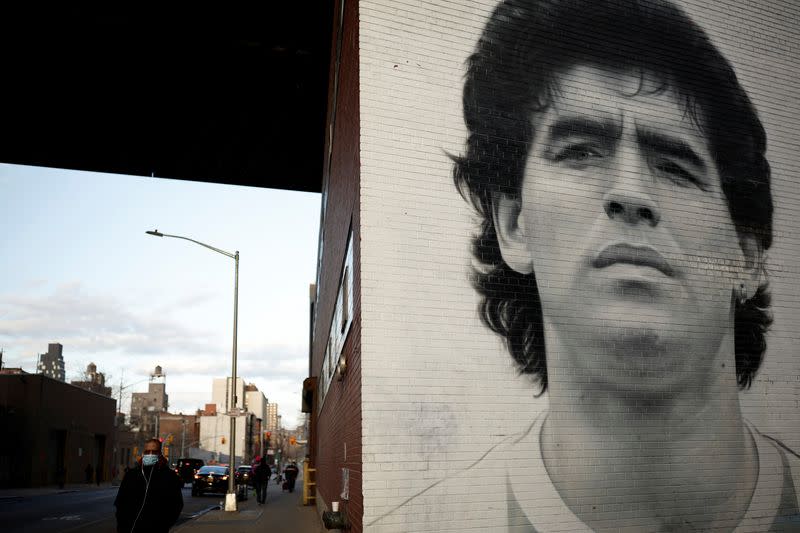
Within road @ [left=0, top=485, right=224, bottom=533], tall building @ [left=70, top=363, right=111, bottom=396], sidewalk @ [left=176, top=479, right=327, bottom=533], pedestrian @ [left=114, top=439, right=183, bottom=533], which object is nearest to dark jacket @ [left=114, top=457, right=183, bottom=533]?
pedestrian @ [left=114, top=439, right=183, bottom=533]

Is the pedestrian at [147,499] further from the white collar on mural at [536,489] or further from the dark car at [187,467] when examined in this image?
the dark car at [187,467]

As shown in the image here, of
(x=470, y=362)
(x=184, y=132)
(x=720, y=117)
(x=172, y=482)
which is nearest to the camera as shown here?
(x=172, y=482)

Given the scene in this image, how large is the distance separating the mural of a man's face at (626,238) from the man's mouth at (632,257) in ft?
0.05

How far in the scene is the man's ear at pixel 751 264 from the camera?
10.2 meters

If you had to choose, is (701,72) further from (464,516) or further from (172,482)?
(172,482)

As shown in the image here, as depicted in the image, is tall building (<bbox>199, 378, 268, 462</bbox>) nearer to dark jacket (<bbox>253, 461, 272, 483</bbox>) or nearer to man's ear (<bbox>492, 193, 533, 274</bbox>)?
dark jacket (<bbox>253, 461, 272, 483</bbox>)

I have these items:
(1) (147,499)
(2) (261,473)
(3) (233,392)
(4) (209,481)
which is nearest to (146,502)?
(1) (147,499)

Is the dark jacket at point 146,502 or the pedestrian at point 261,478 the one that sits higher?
the dark jacket at point 146,502

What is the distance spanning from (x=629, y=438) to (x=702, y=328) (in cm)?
199

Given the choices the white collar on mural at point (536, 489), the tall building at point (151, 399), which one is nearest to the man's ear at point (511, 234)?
the white collar on mural at point (536, 489)

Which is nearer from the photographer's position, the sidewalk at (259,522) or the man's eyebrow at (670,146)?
the man's eyebrow at (670,146)

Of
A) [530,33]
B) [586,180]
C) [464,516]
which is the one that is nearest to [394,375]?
[464,516]

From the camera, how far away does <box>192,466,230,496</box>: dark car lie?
33.2 metres

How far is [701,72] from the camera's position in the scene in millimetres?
10688
